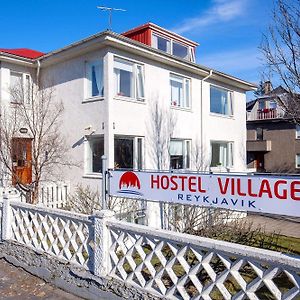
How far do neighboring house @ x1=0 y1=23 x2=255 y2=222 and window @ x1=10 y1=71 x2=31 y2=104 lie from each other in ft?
0.23

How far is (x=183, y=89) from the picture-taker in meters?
13.5

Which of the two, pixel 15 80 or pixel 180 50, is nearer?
pixel 15 80

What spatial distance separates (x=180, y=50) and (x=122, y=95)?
6648mm

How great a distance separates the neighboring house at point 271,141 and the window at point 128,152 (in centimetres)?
2002

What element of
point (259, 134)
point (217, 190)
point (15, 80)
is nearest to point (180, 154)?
point (15, 80)

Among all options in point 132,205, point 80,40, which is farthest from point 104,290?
point 80,40

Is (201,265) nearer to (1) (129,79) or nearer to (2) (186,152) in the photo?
(1) (129,79)

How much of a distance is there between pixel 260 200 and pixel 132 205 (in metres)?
5.39

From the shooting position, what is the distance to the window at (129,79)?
10.5 metres

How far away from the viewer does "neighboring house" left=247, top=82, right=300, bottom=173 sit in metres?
29.1

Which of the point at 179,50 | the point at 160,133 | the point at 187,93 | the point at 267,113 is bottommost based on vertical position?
the point at 160,133

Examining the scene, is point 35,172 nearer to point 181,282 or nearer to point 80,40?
point 80,40

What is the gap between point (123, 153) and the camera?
10.8 metres

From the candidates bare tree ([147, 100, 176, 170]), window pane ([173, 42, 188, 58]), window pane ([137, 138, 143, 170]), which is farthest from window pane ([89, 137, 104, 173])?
window pane ([173, 42, 188, 58])
